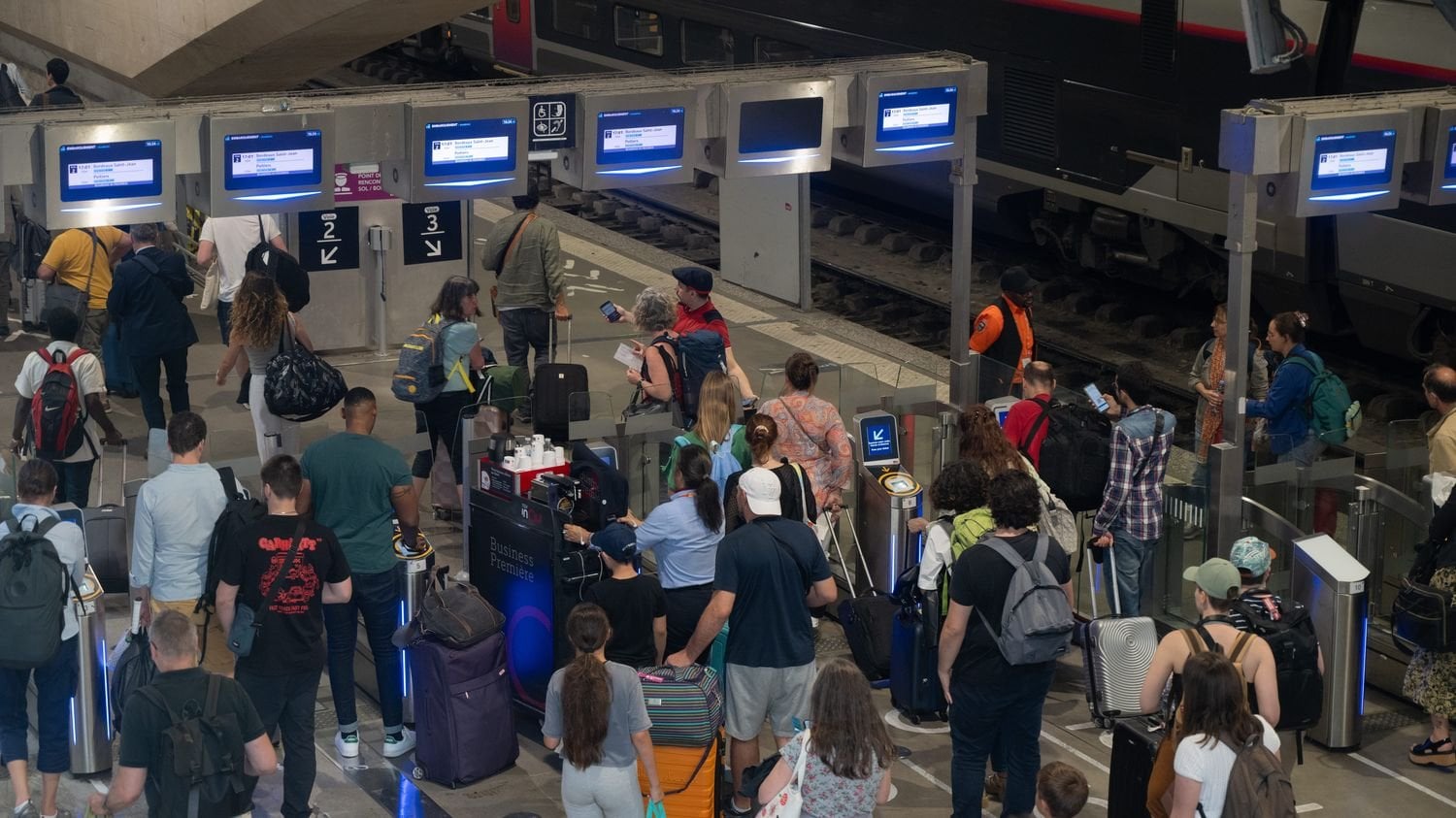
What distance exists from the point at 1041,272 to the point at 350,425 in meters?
12.1

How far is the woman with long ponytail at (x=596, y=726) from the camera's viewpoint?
21.5 feet

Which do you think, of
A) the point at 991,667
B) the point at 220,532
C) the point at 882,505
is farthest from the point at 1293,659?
the point at 220,532

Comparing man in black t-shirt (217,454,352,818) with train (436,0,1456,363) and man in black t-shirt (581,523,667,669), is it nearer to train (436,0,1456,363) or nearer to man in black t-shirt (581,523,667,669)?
man in black t-shirt (581,523,667,669)

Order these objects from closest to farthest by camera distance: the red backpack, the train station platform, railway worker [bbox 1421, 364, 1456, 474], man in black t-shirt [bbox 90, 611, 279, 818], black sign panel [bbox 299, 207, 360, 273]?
man in black t-shirt [bbox 90, 611, 279, 818] → the train station platform → railway worker [bbox 1421, 364, 1456, 474] → the red backpack → black sign panel [bbox 299, 207, 360, 273]

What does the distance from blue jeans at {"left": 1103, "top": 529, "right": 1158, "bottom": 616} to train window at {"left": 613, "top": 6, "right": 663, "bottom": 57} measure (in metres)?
13.7

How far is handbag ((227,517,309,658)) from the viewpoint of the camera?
291 inches

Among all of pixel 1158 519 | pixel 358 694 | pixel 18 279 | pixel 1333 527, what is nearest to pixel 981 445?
pixel 1158 519

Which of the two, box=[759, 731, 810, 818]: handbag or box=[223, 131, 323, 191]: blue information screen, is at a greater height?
box=[223, 131, 323, 191]: blue information screen

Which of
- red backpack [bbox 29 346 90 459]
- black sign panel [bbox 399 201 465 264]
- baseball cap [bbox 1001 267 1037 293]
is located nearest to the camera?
red backpack [bbox 29 346 90 459]

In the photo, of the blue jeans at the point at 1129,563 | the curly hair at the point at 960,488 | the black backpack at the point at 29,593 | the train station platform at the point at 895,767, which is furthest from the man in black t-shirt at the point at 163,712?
the blue jeans at the point at 1129,563

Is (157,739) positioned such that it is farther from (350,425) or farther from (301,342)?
(301,342)

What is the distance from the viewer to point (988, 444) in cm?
850

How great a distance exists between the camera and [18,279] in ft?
52.3

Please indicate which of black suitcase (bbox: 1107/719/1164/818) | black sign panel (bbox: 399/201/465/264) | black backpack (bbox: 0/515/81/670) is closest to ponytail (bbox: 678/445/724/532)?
black suitcase (bbox: 1107/719/1164/818)
